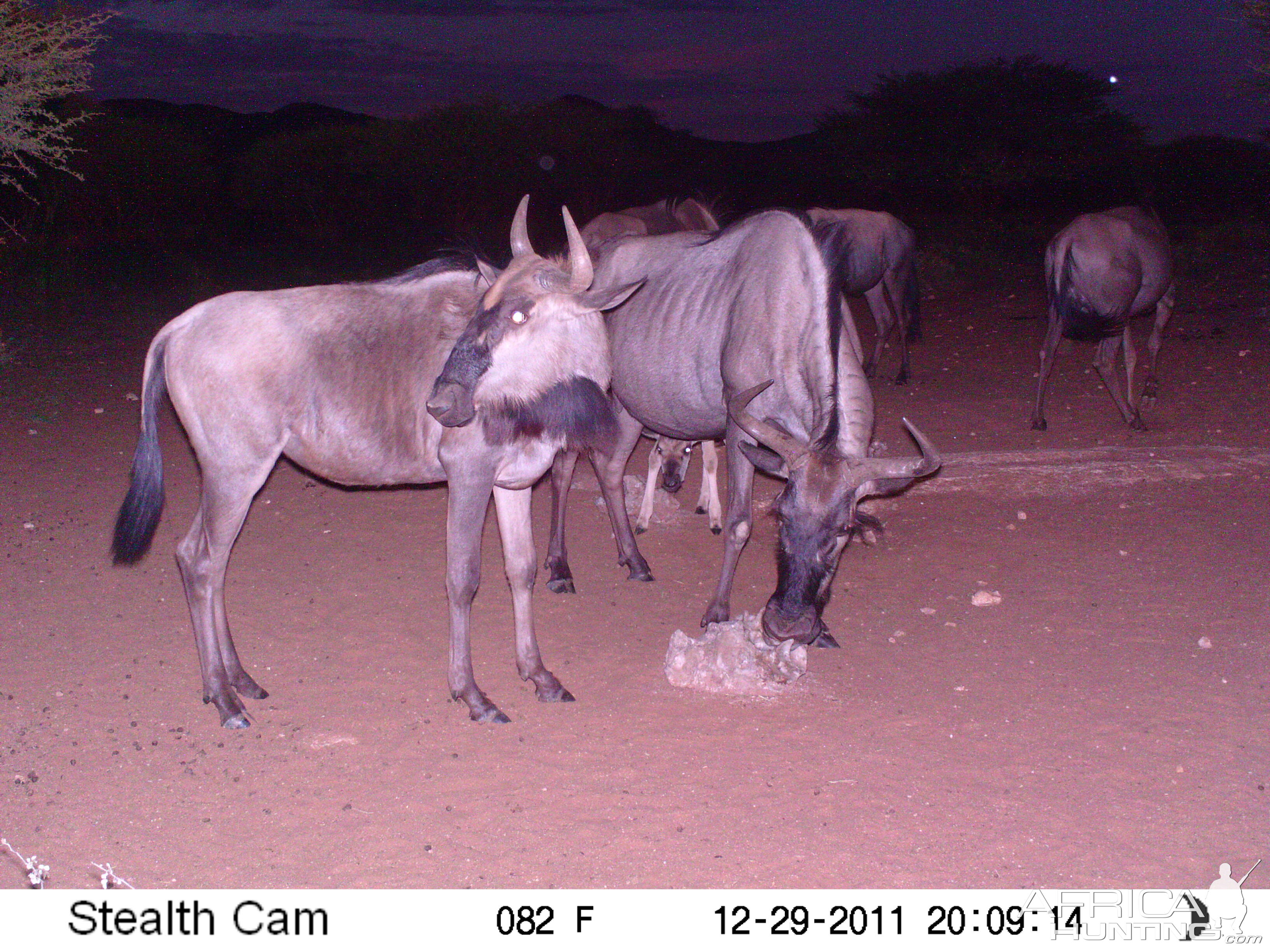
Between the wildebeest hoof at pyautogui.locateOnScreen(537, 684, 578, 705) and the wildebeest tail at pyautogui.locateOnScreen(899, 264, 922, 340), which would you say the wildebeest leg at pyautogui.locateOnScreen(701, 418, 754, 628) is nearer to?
the wildebeest hoof at pyautogui.locateOnScreen(537, 684, 578, 705)

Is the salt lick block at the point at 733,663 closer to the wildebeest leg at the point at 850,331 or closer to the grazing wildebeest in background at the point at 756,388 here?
the grazing wildebeest in background at the point at 756,388

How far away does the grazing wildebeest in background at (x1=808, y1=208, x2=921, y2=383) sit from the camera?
12.8 m

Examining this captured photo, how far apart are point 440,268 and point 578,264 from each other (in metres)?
0.83

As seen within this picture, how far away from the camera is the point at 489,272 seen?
179 inches

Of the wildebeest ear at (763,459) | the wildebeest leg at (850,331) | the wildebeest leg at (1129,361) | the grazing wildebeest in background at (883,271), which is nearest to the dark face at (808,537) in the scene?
the wildebeest ear at (763,459)

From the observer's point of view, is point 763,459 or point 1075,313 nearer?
point 763,459

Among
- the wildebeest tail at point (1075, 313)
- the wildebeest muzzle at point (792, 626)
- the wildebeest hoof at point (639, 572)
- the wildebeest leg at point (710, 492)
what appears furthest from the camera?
the wildebeest tail at point (1075, 313)

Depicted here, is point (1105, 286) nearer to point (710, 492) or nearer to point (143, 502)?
point (710, 492)

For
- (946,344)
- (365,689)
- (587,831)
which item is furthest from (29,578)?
(946,344)

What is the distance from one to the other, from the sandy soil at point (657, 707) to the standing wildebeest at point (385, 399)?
17.8 inches

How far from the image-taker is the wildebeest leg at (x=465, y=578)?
4523 mm

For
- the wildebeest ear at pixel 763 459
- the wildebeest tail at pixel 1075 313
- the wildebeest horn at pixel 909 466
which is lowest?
the wildebeest tail at pixel 1075 313

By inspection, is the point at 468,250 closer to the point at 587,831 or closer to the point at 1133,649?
the point at 587,831

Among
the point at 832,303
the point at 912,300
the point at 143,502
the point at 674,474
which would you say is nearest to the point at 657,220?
the point at 674,474
